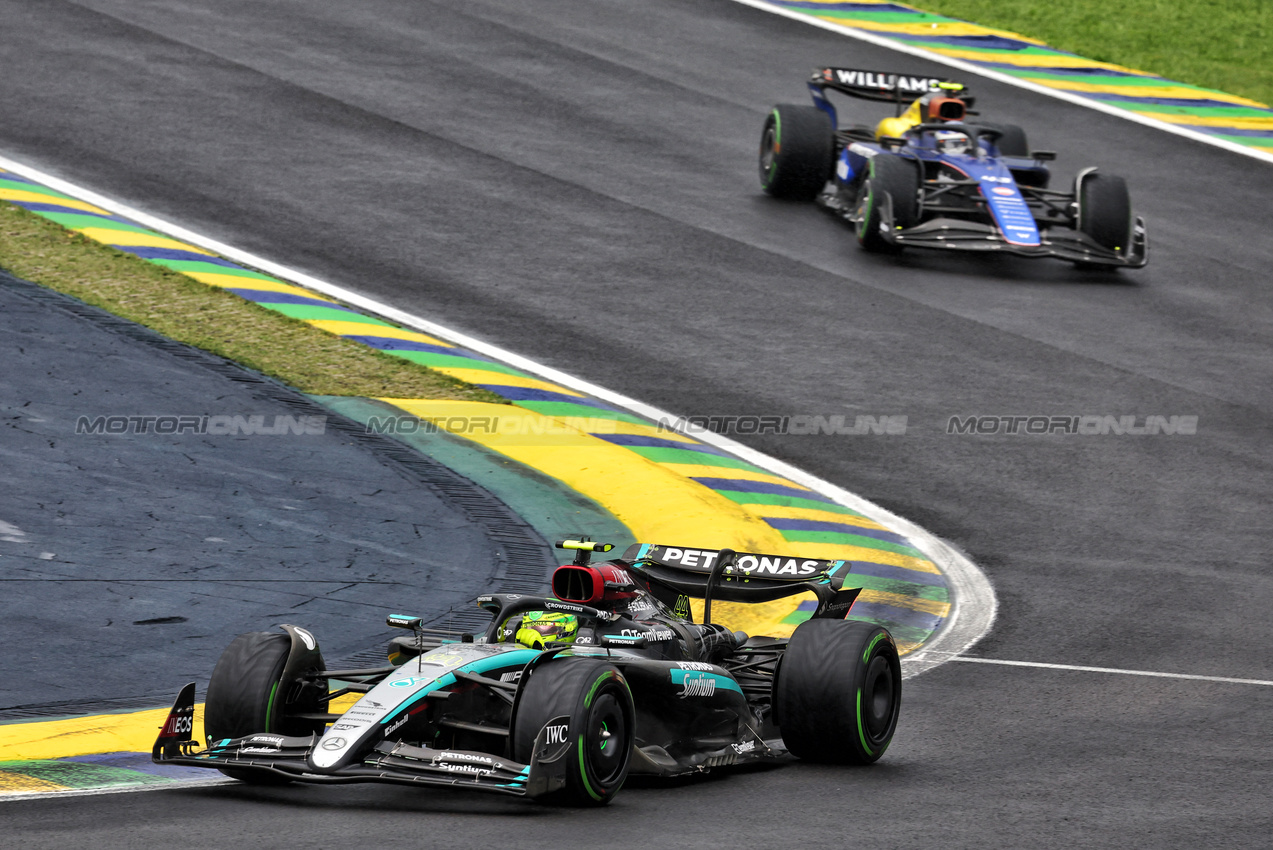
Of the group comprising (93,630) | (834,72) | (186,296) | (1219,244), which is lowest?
(93,630)

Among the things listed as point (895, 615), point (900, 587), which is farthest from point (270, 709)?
point (900, 587)

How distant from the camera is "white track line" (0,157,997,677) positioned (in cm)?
1096

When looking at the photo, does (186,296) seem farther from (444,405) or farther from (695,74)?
(695,74)

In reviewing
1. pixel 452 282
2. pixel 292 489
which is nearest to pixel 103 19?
pixel 452 282

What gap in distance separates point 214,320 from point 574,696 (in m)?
9.10

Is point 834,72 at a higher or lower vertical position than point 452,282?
higher

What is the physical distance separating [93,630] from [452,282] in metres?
8.00

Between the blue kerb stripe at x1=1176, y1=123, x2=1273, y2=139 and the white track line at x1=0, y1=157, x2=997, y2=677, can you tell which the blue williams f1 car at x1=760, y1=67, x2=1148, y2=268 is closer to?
the white track line at x1=0, y1=157, x2=997, y2=677

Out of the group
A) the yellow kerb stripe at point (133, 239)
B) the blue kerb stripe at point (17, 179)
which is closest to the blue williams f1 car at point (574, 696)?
the yellow kerb stripe at point (133, 239)

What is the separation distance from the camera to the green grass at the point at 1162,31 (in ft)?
88.7

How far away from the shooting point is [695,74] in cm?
2477

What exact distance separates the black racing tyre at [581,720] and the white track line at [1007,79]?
1863 centimetres

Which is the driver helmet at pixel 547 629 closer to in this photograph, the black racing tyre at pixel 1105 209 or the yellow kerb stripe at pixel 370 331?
the yellow kerb stripe at pixel 370 331

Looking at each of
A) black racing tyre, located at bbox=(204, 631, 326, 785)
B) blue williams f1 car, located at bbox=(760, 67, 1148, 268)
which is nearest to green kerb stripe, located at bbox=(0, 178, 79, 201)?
blue williams f1 car, located at bbox=(760, 67, 1148, 268)
